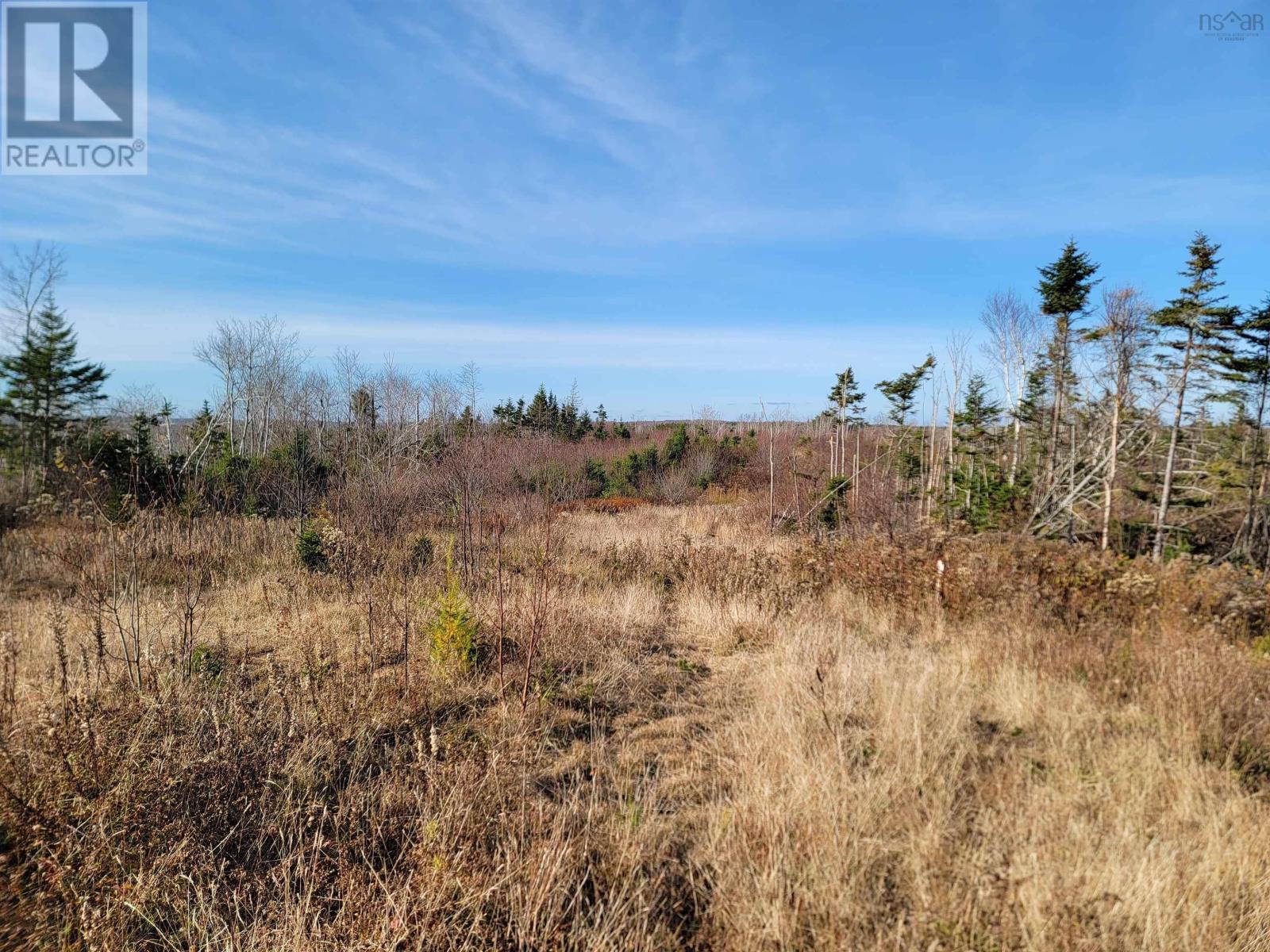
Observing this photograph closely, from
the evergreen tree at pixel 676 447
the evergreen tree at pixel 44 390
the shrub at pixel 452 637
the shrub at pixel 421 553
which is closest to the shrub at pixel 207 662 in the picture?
the shrub at pixel 452 637

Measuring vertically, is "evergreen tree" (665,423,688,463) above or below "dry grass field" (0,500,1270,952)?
above

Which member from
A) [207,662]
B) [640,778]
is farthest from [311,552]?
[640,778]

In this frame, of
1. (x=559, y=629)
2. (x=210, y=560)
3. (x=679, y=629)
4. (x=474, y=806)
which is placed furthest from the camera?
(x=210, y=560)

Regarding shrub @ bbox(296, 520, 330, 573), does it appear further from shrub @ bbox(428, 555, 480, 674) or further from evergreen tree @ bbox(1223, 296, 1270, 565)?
evergreen tree @ bbox(1223, 296, 1270, 565)

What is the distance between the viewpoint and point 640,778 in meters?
3.35

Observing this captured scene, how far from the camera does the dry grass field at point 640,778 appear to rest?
84.1 inches

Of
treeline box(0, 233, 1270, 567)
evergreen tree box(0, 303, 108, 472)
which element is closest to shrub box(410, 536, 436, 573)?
treeline box(0, 233, 1270, 567)

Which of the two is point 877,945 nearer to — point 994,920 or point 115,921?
point 994,920

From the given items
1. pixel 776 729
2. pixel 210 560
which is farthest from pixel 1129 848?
pixel 210 560

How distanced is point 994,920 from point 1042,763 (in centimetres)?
173

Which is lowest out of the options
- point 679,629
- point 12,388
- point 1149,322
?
point 679,629

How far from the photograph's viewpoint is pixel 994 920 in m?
2.13

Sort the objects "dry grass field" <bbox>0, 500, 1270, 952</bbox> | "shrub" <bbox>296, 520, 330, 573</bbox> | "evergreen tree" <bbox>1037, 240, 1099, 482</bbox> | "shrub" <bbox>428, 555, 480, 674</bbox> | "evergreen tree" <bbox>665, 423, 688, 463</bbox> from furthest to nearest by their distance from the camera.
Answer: "evergreen tree" <bbox>665, 423, 688, 463</bbox> < "evergreen tree" <bbox>1037, 240, 1099, 482</bbox> < "shrub" <bbox>296, 520, 330, 573</bbox> < "shrub" <bbox>428, 555, 480, 674</bbox> < "dry grass field" <bbox>0, 500, 1270, 952</bbox>

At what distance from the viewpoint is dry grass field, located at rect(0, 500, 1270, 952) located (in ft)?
7.01
